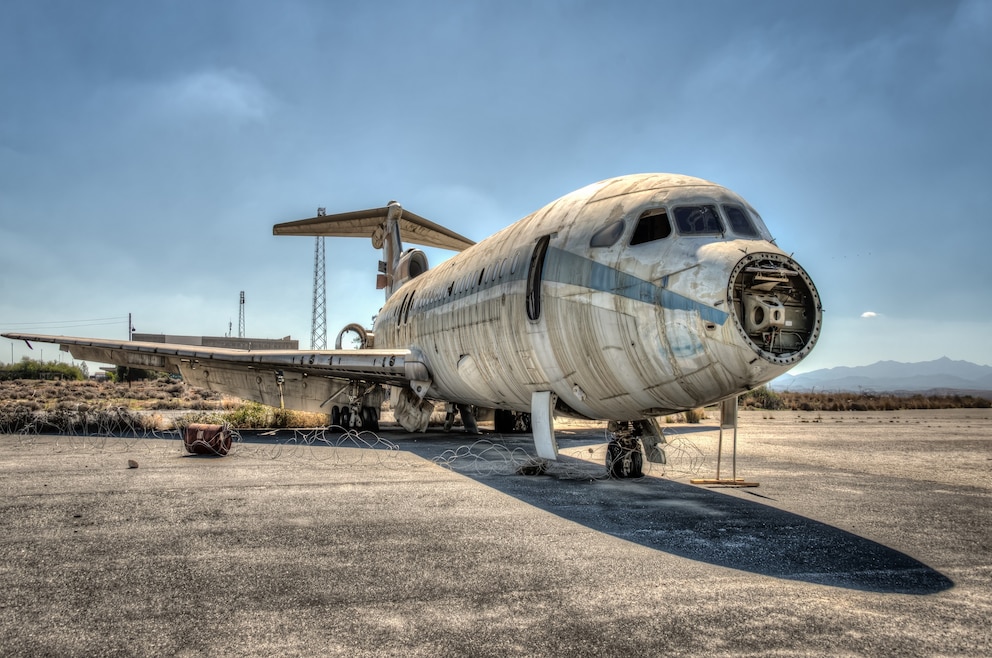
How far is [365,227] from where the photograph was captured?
81.6 ft

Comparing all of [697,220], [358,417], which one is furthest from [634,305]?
[358,417]

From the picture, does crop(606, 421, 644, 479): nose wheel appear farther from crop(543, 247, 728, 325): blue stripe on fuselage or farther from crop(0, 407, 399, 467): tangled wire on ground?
crop(0, 407, 399, 467): tangled wire on ground

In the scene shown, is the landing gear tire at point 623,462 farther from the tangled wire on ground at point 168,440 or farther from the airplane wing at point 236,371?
the airplane wing at point 236,371

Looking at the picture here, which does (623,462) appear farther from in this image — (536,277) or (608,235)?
(608,235)

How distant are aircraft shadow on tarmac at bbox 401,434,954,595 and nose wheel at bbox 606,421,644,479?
0.25m

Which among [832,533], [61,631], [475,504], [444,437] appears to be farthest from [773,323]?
[444,437]

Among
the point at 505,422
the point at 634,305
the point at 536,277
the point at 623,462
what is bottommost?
the point at 505,422

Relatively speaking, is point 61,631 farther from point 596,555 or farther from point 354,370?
point 354,370

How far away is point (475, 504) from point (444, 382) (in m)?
5.70

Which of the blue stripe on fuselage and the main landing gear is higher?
the blue stripe on fuselage

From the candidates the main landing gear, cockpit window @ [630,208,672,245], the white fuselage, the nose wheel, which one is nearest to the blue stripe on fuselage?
the white fuselage

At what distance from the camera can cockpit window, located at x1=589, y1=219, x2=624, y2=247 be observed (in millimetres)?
7879

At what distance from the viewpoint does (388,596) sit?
396 centimetres

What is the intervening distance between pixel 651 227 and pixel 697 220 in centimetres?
59
